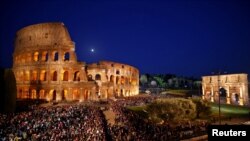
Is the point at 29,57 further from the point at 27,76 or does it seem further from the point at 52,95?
the point at 52,95

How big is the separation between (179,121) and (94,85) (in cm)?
1965

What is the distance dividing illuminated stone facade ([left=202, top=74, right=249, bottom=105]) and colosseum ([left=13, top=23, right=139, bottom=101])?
2639 cm

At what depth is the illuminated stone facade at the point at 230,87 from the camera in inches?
2199

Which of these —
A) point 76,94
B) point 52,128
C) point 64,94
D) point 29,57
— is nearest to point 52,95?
point 64,94

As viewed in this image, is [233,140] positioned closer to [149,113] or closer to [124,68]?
[149,113]

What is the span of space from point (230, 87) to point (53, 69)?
42821 millimetres

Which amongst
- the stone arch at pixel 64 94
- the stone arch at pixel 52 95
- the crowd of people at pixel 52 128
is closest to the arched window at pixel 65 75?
the stone arch at pixel 52 95

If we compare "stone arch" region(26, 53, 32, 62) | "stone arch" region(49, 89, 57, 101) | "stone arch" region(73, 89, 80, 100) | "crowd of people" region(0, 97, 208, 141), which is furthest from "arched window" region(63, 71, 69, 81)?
"crowd of people" region(0, 97, 208, 141)

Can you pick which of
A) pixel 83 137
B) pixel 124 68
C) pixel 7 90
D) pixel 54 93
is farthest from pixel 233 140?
pixel 124 68

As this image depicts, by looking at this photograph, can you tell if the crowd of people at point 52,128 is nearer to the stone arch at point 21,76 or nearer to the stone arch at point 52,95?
the stone arch at point 52,95

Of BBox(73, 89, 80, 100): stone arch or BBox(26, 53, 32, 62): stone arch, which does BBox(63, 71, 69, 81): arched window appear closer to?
BBox(73, 89, 80, 100): stone arch

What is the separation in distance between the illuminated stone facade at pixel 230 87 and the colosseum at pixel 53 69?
1039 inches

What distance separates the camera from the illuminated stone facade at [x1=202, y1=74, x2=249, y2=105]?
55.9 m

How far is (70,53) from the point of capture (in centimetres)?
4781
